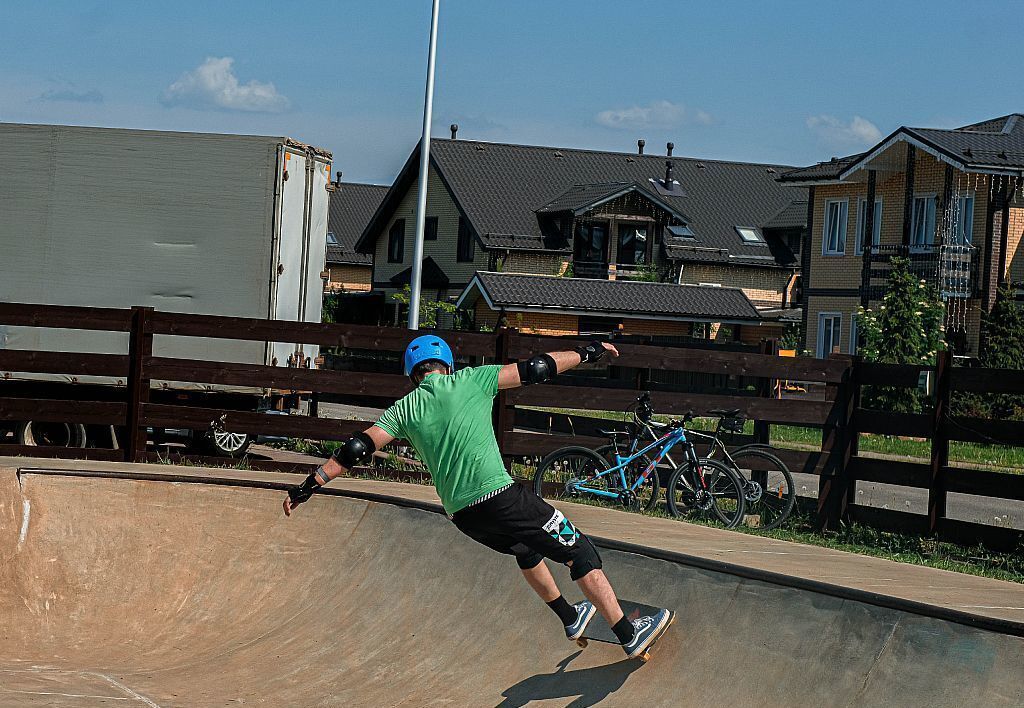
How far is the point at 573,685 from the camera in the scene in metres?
5.88

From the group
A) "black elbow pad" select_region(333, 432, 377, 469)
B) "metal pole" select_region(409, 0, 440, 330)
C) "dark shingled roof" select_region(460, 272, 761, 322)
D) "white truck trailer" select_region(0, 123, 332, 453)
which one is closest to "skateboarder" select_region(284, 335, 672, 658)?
"black elbow pad" select_region(333, 432, 377, 469)

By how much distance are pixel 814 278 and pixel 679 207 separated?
13.0 m

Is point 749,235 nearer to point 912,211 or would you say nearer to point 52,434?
point 912,211

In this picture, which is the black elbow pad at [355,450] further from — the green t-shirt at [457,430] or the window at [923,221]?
the window at [923,221]

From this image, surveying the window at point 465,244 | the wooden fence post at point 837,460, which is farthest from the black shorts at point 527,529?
the window at point 465,244

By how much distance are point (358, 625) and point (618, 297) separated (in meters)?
37.4

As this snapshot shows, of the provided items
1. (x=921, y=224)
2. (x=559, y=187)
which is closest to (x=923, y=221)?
(x=921, y=224)

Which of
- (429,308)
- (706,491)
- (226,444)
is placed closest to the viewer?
(706,491)

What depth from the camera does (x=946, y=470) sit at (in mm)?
9883

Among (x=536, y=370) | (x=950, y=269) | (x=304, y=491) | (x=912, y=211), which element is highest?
(x=912, y=211)

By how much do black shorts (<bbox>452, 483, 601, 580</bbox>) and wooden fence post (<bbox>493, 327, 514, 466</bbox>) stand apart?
551 centimetres

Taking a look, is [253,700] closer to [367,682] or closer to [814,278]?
[367,682]

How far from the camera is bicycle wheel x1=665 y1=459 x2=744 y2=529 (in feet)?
35.2

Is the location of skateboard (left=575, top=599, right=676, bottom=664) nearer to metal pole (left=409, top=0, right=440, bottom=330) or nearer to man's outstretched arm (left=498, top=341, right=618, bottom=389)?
man's outstretched arm (left=498, top=341, right=618, bottom=389)
